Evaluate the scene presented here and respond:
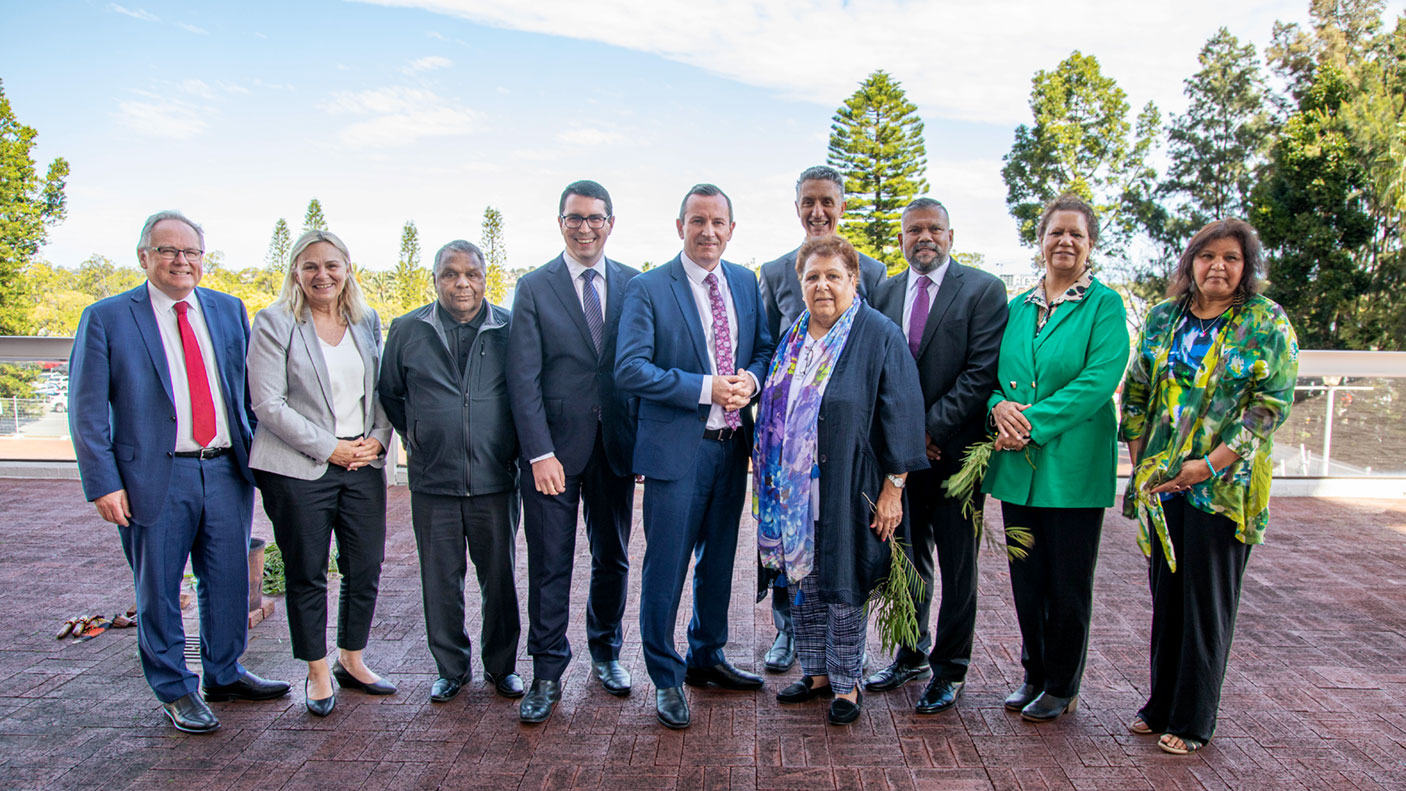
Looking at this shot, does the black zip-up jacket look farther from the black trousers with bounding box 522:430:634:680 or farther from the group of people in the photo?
the black trousers with bounding box 522:430:634:680

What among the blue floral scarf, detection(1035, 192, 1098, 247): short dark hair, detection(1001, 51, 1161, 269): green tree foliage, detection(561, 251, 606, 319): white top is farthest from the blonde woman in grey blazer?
detection(1001, 51, 1161, 269): green tree foliage

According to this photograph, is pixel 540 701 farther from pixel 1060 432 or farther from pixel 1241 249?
pixel 1241 249

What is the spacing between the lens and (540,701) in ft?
9.94

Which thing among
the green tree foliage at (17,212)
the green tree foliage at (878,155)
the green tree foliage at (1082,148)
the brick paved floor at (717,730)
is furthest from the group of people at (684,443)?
the green tree foliage at (17,212)

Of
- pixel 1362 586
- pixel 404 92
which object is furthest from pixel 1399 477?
pixel 404 92

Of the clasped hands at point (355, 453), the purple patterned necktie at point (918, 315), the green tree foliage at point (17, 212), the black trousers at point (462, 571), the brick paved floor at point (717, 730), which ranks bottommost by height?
the brick paved floor at point (717, 730)

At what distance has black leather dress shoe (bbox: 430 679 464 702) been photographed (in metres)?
3.13

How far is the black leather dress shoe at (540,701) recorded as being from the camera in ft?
9.71

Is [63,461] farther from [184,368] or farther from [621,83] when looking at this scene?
[621,83]

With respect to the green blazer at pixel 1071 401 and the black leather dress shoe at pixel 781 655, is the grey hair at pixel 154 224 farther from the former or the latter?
the green blazer at pixel 1071 401

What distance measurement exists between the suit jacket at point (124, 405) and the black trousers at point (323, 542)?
354mm

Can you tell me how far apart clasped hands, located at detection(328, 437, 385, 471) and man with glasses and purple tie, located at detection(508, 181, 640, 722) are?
22.8 inches

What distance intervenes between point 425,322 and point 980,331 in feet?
6.98

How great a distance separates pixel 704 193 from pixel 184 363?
2045 millimetres
